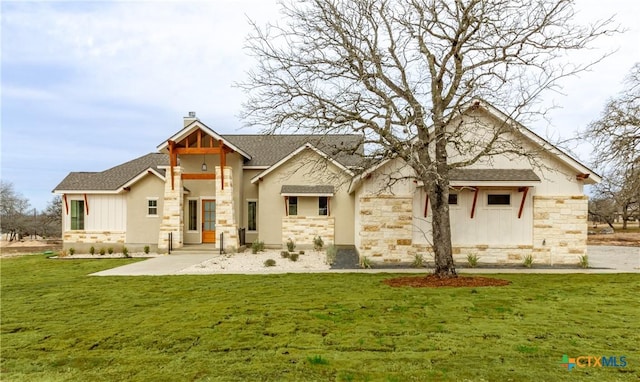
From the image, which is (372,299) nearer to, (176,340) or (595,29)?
(176,340)

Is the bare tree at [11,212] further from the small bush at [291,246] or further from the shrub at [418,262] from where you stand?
the shrub at [418,262]

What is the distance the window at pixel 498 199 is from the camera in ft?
51.3

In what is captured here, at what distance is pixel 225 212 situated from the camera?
21516mm

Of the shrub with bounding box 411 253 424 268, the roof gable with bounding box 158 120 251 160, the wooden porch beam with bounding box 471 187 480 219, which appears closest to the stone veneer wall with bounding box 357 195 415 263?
the shrub with bounding box 411 253 424 268

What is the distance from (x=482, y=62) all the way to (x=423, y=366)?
9225 mm

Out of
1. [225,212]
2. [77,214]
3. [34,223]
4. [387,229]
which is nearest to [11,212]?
[34,223]

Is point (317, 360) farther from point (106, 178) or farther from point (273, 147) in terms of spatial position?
point (106, 178)

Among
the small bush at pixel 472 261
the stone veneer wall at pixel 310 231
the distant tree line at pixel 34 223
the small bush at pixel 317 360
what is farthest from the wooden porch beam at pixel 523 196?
the distant tree line at pixel 34 223

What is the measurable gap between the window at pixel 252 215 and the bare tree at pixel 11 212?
2634 cm

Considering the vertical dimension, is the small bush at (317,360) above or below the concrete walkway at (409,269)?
above

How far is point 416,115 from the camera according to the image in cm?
1162

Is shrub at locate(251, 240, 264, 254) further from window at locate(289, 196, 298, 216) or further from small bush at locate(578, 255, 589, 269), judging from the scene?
small bush at locate(578, 255, 589, 269)

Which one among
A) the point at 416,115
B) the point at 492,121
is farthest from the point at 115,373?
the point at 492,121

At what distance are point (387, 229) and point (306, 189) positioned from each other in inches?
299
